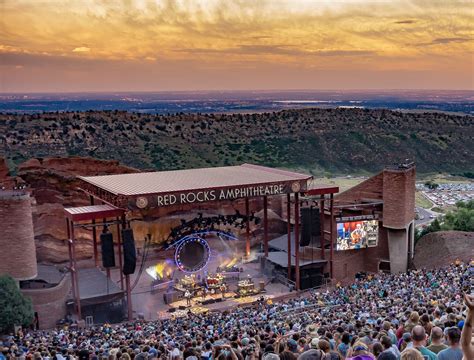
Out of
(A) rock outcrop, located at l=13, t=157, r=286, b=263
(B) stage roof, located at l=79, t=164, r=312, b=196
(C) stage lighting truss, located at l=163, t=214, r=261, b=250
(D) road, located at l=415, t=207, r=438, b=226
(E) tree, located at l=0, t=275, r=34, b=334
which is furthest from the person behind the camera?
(D) road, located at l=415, t=207, r=438, b=226

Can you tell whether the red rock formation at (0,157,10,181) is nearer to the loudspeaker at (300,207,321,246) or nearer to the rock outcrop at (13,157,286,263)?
the rock outcrop at (13,157,286,263)

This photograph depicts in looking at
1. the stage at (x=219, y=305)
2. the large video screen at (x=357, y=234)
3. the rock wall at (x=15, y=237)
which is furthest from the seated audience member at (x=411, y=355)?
the large video screen at (x=357, y=234)

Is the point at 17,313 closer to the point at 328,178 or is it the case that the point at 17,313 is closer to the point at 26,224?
the point at 26,224

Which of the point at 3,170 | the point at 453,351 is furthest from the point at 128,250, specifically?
the point at 453,351

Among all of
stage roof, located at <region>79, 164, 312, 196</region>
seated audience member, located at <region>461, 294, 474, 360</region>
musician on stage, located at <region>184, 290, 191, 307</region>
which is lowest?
musician on stage, located at <region>184, 290, 191, 307</region>

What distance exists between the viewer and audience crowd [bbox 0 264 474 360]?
821 centimetres

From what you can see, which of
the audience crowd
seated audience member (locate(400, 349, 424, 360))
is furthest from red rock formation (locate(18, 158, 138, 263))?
seated audience member (locate(400, 349, 424, 360))

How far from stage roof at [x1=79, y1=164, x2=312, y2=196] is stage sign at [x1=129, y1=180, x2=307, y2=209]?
21 centimetres

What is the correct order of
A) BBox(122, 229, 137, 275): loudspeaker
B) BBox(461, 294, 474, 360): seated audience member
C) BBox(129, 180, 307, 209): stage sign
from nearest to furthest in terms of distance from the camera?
1. BBox(461, 294, 474, 360): seated audience member
2. BBox(122, 229, 137, 275): loudspeaker
3. BBox(129, 180, 307, 209): stage sign

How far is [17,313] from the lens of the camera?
2481 cm

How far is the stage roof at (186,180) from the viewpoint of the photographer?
28.7 metres

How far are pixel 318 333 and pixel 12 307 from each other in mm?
16270

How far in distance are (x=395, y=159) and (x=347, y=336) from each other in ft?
298

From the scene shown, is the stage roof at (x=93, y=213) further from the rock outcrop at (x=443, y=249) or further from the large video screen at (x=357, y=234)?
the rock outcrop at (x=443, y=249)
